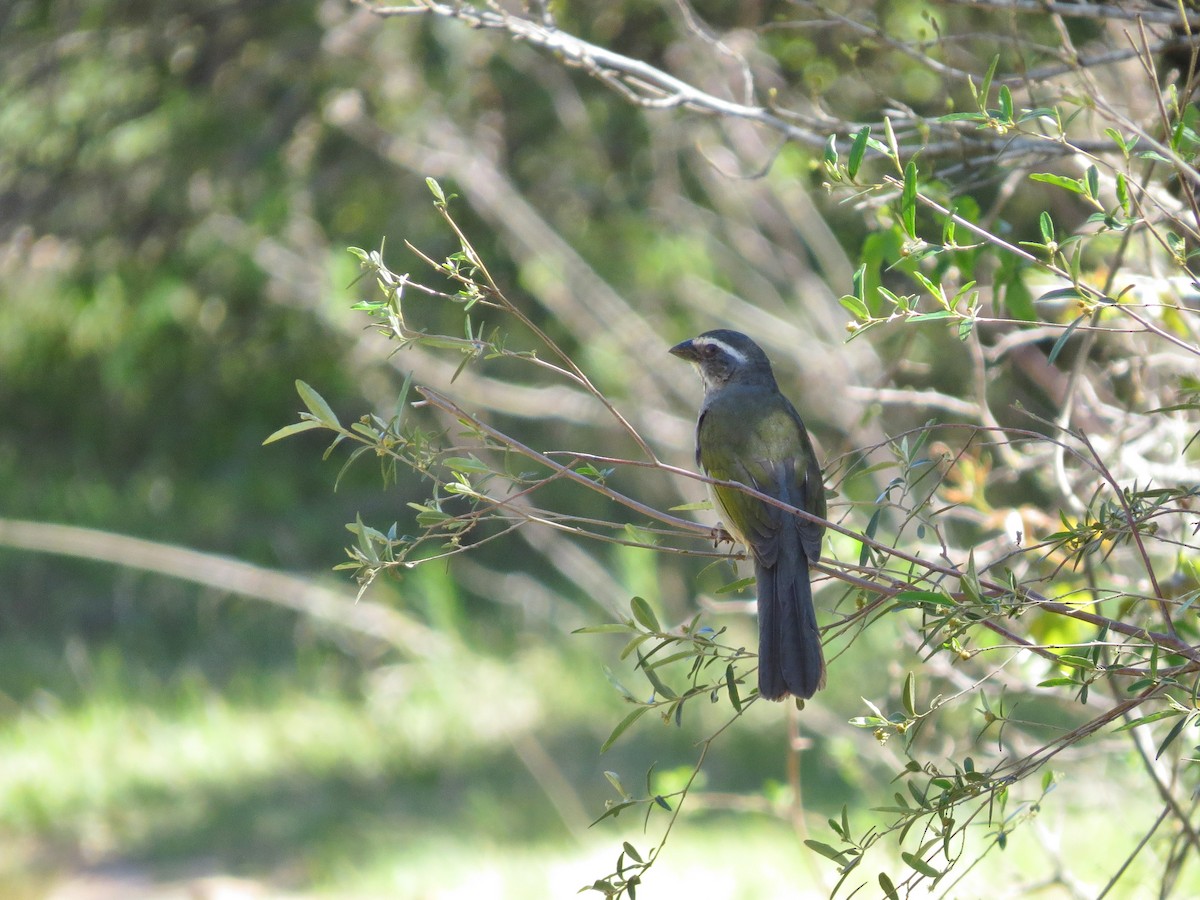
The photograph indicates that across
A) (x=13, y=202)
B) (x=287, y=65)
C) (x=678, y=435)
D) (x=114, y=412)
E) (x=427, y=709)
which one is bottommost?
(x=427, y=709)

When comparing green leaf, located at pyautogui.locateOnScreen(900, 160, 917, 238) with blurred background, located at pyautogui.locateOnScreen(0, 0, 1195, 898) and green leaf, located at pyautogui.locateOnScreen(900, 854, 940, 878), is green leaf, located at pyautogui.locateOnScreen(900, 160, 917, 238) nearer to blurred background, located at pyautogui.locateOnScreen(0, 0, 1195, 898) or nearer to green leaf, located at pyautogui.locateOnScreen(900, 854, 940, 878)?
green leaf, located at pyautogui.locateOnScreen(900, 854, 940, 878)

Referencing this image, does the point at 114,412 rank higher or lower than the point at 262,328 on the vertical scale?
higher

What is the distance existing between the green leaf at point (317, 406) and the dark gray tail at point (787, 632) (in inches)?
36.2

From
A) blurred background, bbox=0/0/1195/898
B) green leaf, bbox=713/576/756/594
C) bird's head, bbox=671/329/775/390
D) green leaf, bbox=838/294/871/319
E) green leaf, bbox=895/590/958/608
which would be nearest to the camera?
green leaf, bbox=895/590/958/608

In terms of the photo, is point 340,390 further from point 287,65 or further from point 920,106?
point 920,106

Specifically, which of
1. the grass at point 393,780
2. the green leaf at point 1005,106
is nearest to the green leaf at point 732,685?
the green leaf at point 1005,106

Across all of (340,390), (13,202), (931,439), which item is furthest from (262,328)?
(931,439)

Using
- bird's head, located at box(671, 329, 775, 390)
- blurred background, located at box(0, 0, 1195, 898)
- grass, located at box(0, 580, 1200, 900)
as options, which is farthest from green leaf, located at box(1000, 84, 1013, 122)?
blurred background, located at box(0, 0, 1195, 898)

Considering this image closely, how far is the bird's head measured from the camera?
157 inches

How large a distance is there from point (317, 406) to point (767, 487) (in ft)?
5.11

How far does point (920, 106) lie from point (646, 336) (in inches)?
119

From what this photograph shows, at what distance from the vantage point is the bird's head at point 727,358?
3.99 metres

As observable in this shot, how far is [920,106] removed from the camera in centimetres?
512

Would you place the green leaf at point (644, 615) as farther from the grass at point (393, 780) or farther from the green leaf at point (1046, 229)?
the grass at point (393, 780)
